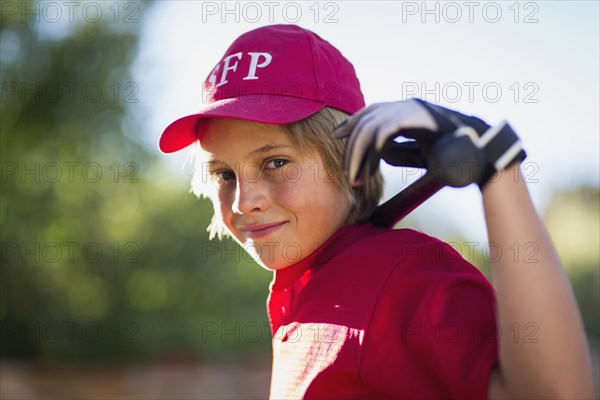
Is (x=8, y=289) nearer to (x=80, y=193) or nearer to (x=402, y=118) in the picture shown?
(x=80, y=193)

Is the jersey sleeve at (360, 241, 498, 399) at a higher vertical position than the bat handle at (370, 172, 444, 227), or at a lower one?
lower

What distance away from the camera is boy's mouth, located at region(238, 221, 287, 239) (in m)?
1.56

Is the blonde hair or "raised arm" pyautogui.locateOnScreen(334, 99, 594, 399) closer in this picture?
"raised arm" pyautogui.locateOnScreen(334, 99, 594, 399)

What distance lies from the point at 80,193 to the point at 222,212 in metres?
5.90

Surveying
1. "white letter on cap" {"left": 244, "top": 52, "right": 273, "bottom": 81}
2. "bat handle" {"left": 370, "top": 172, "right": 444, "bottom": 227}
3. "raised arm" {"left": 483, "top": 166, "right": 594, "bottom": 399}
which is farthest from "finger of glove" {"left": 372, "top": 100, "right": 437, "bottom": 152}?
"white letter on cap" {"left": 244, "top": 52, "right": 273, "bottom": 81}

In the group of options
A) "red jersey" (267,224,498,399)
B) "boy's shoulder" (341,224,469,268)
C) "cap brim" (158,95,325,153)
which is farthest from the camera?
"cap brim" (158,95,325,153)

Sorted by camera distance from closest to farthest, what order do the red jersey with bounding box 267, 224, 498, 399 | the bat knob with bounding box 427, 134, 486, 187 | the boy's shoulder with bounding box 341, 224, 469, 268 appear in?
the bat knob with bounding box 427, 134, 486, 187, the red jersey with bounding box 267, 224, 498, 399, the boy's shoulder with bounding box 341, 224, 469, 268

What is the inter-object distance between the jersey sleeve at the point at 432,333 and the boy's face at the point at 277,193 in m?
0.31

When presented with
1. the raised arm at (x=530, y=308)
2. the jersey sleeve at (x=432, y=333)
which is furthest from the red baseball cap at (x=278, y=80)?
the raised arm at (x=530, y=308)

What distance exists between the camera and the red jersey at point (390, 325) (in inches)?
44.5

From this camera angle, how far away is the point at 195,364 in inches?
299

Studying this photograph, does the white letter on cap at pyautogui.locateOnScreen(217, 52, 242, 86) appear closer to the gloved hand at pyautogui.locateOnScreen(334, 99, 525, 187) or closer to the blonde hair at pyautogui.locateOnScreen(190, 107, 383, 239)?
the blonde hair at pyautogui.locateOnScreen(190, 107, 383, 239)

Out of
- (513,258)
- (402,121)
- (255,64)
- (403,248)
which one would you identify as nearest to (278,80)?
(255,64)

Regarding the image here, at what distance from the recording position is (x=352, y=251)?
1434 millimetres
